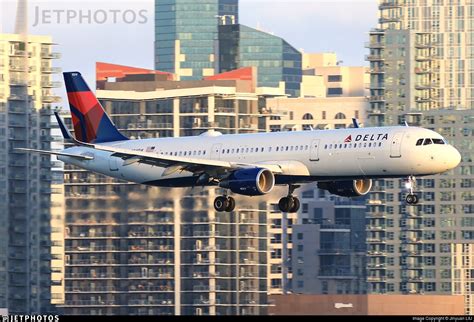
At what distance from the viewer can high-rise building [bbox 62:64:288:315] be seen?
529 feet

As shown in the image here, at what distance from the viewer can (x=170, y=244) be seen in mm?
167000

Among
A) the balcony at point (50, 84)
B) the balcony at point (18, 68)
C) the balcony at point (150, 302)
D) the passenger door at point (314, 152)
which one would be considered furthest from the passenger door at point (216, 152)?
the balcony at point (18, 68)

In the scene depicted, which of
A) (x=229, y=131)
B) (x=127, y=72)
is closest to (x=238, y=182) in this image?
(x=229, y=131)

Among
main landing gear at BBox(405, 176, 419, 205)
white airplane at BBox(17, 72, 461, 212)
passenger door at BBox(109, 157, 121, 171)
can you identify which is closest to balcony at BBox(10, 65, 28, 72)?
white airplane at BBox(17, 72, 461, 212)

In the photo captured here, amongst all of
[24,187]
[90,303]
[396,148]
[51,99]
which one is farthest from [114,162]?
[51,99]

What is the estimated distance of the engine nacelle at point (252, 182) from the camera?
10081cm

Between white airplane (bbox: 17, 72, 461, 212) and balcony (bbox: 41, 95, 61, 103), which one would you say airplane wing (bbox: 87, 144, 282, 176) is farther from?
balcony (bbox: 41, 95, 61, 103)

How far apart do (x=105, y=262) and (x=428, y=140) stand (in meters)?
70.6

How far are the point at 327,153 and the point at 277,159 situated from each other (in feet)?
11.7

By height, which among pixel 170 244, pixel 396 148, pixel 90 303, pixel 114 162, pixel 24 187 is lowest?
pixel 90 303

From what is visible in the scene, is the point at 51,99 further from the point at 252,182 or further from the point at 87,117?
the point at 252,182

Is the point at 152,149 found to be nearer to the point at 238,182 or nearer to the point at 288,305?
the point at 238,182

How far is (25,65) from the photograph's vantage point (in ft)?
655

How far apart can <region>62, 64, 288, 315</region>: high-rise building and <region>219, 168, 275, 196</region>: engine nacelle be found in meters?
36.6
